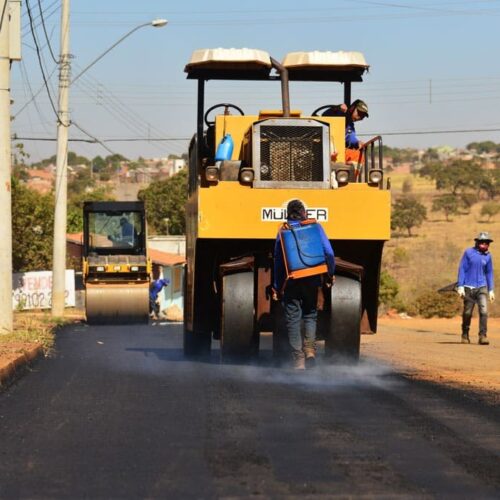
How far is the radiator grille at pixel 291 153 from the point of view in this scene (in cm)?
1233

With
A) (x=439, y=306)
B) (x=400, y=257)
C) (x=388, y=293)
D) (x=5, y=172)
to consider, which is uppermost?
(x=5, y=172)

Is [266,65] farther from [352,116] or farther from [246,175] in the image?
[246,175]

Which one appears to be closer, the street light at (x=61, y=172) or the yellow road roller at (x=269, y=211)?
the yellow road roller at (x=269, y=211)

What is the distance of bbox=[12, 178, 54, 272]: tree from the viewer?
4384 centimetres

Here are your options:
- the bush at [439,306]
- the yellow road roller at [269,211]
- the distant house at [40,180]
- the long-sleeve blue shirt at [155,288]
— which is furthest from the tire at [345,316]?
the distant house at [40,180]

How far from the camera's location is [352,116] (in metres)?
13.3

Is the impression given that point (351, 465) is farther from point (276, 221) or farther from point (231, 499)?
point (276, 221)

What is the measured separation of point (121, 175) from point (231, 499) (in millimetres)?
160172

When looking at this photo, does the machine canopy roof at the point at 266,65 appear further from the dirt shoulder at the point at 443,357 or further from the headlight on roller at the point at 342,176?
the dirt shoulder at the point at 443,357

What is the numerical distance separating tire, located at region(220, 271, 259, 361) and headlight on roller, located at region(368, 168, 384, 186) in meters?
1.64

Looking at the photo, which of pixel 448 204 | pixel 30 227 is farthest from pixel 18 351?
pixel 448 204

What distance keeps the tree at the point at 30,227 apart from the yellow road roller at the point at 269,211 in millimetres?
30626

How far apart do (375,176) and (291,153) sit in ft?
3.13

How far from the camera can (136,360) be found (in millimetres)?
13617
